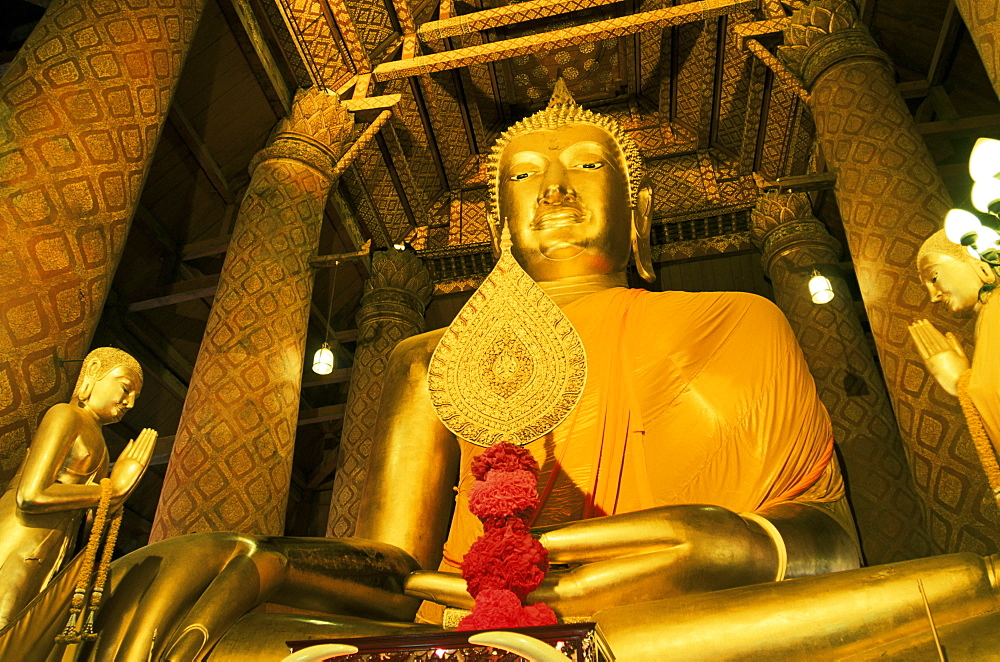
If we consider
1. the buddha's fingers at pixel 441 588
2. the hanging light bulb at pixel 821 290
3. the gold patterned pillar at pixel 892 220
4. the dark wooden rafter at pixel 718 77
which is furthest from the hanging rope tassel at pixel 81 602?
the dark wooden rafter at pixel 718 77

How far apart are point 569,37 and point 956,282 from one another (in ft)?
14.0

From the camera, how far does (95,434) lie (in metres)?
2.30

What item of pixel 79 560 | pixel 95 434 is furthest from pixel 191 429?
pixel 79 560

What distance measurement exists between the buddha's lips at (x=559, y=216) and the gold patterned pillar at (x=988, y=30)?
1.54m

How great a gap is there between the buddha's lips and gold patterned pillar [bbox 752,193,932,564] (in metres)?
2.95

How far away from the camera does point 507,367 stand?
6.70ft

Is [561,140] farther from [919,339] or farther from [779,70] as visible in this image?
[779,70]

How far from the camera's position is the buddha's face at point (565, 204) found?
3.23 m

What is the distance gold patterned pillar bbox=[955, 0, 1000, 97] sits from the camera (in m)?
2.74

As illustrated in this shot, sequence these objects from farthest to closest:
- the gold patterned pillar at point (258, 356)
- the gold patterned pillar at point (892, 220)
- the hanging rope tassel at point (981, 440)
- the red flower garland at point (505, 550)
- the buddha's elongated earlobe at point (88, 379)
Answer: the gold patterned pillar at point (258, 356) → the gold patterned pillar at point (892, 220) → the buddha's elongated earlobe at point (88, 379) → the hanging rope tassel at point (981, 440) → the red flower garland at point (505, 550)

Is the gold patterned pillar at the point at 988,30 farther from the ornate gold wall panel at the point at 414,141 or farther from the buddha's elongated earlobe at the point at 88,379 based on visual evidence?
the ornate gold wall panel at the point at 414,141

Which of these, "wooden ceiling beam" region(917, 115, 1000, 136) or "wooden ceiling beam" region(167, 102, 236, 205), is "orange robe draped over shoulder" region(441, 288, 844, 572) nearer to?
"wooden ceiling beam" region(917, 115, 1000, 136)

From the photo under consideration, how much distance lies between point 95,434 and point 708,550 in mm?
1771

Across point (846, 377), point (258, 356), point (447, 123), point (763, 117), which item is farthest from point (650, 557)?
point (447, 123)
